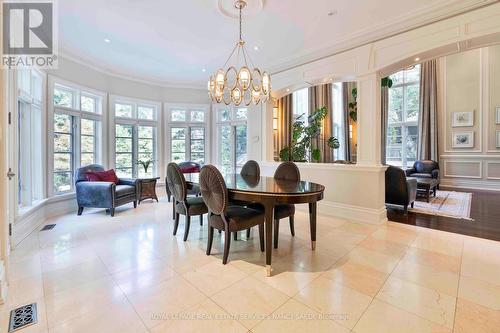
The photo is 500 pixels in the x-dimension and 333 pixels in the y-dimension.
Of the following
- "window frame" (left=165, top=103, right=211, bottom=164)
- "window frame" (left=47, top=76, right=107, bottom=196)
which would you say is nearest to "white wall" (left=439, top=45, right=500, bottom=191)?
"window frame" (left=165, top=103, right=211, bottom=164)

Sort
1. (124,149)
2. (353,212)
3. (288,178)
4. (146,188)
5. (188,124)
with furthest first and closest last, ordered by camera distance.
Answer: (188,124) → (124,149) → (146,188) → (353,212) → (288,178)

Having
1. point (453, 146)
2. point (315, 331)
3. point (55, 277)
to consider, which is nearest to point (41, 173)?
point (55, 277)

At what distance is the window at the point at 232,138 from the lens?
270 inches

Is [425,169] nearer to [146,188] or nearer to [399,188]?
[399,188]

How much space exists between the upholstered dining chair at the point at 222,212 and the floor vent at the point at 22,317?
151 cm

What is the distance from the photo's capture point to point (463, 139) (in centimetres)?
714

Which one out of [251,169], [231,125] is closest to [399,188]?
[251,169]

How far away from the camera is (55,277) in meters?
2.23

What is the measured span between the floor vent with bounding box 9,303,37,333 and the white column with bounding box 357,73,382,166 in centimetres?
427

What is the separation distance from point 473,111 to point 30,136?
10.7 meters

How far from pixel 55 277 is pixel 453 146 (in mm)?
9727

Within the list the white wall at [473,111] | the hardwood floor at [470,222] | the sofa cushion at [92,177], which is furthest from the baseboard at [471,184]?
the sofa cushion at [92,177]

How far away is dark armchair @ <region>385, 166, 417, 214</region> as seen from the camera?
14.0 feet

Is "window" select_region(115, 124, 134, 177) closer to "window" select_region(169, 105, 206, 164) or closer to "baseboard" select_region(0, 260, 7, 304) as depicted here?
"window" select_region(169, 105, 206, 164)
